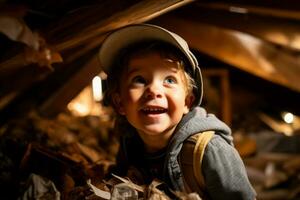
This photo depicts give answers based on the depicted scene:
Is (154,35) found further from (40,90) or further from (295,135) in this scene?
(295,135)

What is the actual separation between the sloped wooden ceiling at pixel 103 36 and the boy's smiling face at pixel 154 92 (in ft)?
0.70

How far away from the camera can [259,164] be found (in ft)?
9.38

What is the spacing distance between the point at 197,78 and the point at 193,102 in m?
0.10

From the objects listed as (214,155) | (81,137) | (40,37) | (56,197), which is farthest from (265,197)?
(40,37)

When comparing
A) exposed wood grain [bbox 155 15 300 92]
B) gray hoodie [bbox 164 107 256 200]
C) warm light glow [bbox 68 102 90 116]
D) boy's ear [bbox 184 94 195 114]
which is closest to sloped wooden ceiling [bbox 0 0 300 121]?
exposed wood grain [bbox 155 15 300 92]

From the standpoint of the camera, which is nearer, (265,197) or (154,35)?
(154,35)

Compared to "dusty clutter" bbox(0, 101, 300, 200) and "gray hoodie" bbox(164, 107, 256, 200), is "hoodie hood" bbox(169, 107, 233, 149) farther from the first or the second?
"dusty clutter" bbox(0, 101, 300, 200)

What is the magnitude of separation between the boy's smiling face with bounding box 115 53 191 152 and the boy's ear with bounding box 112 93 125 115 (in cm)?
11

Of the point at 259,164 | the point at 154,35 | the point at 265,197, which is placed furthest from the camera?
the point at 259,164

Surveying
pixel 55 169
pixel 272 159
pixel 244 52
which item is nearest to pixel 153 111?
pixel 55 169

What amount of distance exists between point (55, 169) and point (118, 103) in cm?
42

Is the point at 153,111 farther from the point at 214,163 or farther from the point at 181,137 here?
the point at 214,163

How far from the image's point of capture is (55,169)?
168 centimetres

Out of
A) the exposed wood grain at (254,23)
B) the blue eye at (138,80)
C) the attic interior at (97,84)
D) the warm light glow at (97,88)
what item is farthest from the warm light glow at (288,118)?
the blue eye at (138,80)
